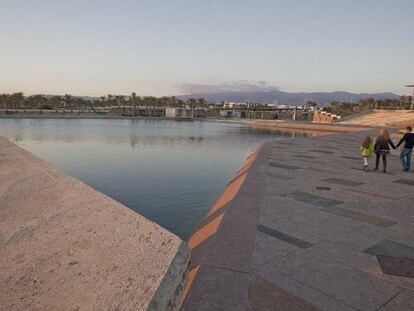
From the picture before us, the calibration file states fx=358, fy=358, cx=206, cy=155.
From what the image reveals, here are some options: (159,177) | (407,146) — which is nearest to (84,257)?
(159,177)

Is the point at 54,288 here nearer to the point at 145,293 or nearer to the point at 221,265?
the point at 145,293

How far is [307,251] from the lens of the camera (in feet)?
17.7

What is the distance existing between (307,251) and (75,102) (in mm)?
196036

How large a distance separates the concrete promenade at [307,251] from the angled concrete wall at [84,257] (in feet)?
1.69

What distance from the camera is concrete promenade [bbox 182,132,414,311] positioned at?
4.03 m

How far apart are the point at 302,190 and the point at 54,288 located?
7.22m

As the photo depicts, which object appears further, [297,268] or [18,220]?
[18,220]

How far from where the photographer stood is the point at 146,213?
10.3m

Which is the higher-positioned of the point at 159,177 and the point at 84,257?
the point at 84,257

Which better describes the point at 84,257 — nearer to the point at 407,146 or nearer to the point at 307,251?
the point at 307,251

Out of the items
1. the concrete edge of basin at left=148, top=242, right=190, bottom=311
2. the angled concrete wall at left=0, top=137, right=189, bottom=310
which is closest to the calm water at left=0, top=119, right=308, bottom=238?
the angled concrete wall at left=0, top=137, right=189, bottom=310

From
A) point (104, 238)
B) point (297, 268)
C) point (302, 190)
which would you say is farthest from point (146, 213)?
point (297, 268)

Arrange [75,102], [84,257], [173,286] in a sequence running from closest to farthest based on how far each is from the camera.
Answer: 1. [173,286]
2. [84,257]
3. [75,102]

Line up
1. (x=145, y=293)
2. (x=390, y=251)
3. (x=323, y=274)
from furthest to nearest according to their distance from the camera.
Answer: (x=390, y=251) → (x=323, y=274) → (x=145, y=293)
